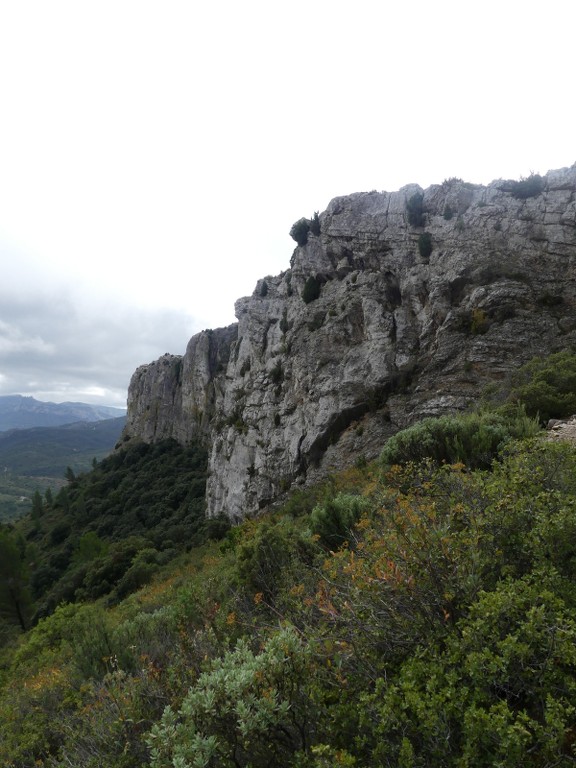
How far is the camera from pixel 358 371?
22234 mm

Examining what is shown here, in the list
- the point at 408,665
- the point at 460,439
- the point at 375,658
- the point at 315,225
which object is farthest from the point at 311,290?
the point at 408,665

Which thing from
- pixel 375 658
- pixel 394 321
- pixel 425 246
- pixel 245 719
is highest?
pixel 425 246

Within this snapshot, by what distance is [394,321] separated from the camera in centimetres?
2241

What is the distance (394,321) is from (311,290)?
28.9 ft

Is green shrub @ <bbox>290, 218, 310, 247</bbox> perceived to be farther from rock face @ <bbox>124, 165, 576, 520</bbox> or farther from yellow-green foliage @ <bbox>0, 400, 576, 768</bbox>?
yellow-green foliage @ <bbox>0, 400, 576, 768</bbox>

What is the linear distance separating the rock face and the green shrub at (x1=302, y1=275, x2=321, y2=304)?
111 millimetres

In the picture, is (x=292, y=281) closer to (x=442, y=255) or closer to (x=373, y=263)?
(x=373, y=263)

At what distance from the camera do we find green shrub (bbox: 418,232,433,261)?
22812mm

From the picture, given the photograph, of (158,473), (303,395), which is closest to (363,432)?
(303,395)

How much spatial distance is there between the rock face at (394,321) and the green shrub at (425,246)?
118 millimetres

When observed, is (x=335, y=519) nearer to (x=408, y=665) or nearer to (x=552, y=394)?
→ (x=408, y=665)

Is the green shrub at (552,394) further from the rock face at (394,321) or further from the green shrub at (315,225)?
the green shrub at (315,225)

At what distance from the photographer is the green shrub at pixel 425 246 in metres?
22.8

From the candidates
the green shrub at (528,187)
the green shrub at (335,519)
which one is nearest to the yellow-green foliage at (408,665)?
the green shrub at (335,519)
